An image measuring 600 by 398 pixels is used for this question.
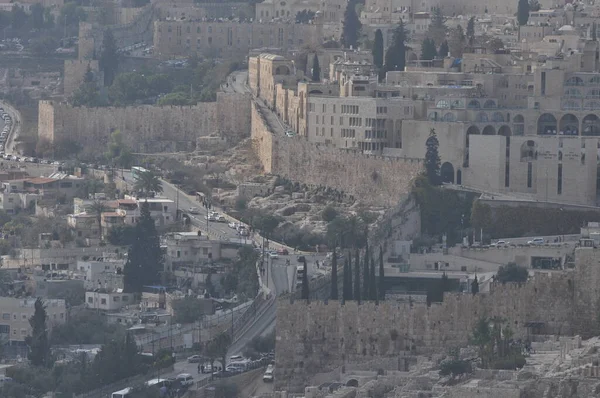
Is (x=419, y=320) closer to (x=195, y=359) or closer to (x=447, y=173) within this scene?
(x=195, y=359)

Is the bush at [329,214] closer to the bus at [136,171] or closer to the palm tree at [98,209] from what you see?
the palm tree at [98,209]

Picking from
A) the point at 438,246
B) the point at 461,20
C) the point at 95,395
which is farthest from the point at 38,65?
the point at 95,395

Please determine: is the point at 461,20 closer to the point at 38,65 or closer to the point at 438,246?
the point at 38,65

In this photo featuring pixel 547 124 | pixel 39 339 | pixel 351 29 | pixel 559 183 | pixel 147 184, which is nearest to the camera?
pixel 39 339

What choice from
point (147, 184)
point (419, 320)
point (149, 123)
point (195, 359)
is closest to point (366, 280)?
point (195, 359)

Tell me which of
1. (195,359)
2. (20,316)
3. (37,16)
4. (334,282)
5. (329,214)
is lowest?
(20,316)

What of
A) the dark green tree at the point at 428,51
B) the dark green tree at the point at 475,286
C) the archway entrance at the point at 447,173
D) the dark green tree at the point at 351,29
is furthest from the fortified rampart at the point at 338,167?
the dark green tree at the point at 475,286
